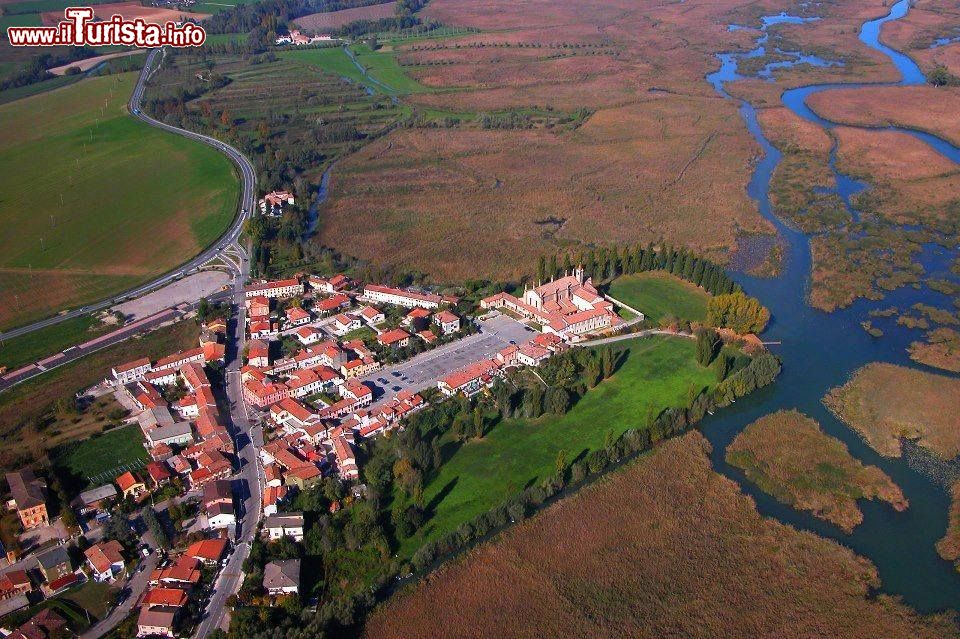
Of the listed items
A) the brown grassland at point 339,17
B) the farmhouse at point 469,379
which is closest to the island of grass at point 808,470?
the farmhouse at point 469,379

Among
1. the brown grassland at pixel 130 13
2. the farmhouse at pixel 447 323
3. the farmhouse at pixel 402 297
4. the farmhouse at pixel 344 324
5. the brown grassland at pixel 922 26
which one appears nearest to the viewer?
the farmhouse at pixel 447 323

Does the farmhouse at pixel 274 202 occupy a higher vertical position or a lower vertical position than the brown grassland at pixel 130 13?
lower

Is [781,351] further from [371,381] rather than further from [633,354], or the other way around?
[371,381]

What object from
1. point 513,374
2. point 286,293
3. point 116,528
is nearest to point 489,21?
point 286,293

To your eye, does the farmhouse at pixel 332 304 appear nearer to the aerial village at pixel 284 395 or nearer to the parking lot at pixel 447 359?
the aerial village at pixel 284 395

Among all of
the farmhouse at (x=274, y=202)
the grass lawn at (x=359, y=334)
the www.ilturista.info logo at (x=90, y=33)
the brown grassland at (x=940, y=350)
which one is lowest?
the brown grassland at (x=940, y=350)

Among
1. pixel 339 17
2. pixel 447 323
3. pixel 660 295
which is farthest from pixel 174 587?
pixel 339 17

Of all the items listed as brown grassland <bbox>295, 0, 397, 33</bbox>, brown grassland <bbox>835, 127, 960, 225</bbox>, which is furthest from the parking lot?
brown grassland <bbox>295, 0, 397, 33</bbox>

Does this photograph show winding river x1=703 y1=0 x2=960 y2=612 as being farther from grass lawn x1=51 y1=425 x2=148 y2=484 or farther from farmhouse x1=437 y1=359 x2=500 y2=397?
grass lawn x1=51 y1=425 x2=148 y2=484

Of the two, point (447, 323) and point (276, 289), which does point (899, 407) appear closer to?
point (447, 323)
